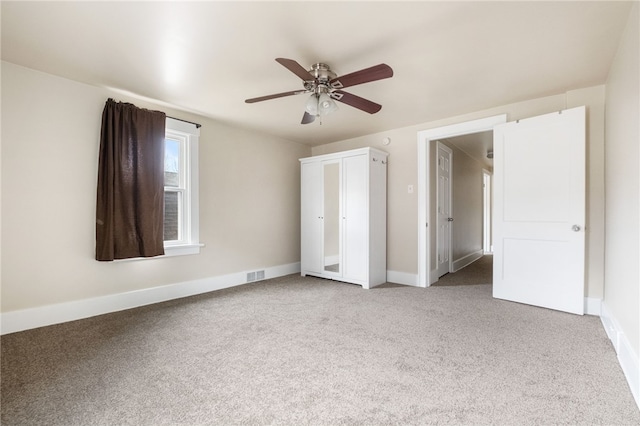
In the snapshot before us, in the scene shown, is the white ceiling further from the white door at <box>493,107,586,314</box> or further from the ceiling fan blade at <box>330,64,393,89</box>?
the white door at <box>493,107,586,314</box>

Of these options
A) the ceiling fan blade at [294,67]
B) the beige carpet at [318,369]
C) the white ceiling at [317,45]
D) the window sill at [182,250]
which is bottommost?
the beige carpet at [318,369]

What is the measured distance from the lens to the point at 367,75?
2076mm

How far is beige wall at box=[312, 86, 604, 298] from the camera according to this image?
2.95 meters

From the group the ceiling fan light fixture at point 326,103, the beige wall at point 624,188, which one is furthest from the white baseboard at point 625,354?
the ceiling fan light fixture at point 326,103

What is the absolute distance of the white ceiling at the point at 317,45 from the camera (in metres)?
1.86

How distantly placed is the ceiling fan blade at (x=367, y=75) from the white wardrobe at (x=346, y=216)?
76.1 inches

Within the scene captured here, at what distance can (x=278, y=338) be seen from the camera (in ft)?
7.99

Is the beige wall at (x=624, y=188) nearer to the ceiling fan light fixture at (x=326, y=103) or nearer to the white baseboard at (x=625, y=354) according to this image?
A: the white baseboard at (x=625, y=354)

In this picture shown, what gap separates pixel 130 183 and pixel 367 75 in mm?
2670

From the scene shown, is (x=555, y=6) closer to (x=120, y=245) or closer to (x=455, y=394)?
(x=455, y=394)

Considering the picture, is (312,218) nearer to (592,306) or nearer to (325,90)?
(325,90)

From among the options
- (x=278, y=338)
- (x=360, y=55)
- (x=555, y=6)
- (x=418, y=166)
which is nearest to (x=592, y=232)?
(x=418, y=166)

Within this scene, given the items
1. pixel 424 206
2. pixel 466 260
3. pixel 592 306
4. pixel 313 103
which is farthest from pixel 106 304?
pixel 466 260

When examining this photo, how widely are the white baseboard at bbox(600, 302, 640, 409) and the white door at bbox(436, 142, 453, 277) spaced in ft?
7.35
